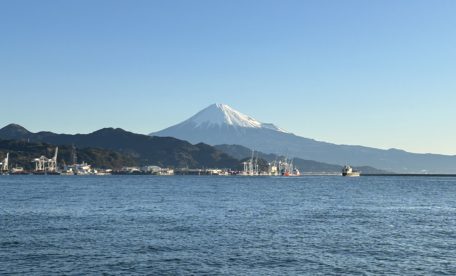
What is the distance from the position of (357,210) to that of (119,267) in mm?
56016

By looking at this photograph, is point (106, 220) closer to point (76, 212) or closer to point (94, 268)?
point (76, 212)

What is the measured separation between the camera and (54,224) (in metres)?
64.2

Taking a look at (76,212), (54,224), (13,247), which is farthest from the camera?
(76,212)

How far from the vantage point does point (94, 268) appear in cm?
3969

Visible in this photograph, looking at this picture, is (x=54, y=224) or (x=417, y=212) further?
(x=417, y=212)

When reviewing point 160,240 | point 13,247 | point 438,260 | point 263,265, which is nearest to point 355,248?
point 438,260

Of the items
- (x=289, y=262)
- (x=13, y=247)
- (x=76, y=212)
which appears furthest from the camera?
(x=76, y=212)

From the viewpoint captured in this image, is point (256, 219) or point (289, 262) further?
point (256, 219)

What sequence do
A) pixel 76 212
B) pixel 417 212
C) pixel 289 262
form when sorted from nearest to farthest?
pixel 289 262
pixel 76 212
pixel 417 212

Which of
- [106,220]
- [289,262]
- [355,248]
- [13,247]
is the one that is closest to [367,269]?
[289,262]

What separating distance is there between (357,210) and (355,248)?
41.4 metres

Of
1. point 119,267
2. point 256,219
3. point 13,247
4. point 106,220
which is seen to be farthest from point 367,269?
point 106,220

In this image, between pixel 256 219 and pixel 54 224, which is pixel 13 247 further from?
pixel 256 219

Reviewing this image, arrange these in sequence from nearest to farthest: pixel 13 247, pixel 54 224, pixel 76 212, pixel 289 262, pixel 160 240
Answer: pixel 289 262 < pixel 13 247 < pixel 160 240 < pixel 54 224 < pixel 76 212
